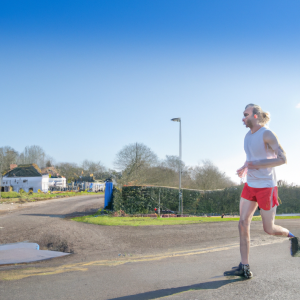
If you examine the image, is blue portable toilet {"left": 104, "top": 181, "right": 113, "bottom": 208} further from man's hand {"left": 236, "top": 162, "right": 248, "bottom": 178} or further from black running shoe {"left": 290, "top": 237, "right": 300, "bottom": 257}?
black running shoe {"left": 290, "top": 237, "right": 300, "bottom": 257}

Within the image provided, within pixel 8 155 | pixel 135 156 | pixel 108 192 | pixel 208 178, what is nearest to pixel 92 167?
pixel 8 155

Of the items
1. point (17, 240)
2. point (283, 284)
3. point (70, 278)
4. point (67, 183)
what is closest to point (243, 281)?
point (283, 284)

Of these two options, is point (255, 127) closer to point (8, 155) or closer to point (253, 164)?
point (253, 164)

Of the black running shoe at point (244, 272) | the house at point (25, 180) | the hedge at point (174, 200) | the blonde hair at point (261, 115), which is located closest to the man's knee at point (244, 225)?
the black running shoe at point (244, 272)

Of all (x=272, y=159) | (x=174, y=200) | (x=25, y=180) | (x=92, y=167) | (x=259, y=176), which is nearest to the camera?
(x=272, y=159)

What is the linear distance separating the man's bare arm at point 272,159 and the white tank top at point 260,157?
2.9 inches

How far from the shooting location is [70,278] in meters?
3.38

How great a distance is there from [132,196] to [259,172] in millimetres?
12158

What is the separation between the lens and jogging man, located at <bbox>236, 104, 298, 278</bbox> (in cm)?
329

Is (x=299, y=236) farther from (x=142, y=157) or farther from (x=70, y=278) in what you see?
(x=142, y=157)

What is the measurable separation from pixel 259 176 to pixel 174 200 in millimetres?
12896

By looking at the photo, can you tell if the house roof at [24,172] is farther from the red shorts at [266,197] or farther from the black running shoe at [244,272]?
the red shorts at [266,197]

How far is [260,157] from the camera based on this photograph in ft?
11.3

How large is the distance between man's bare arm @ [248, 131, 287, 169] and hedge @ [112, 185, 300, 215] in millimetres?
12136
